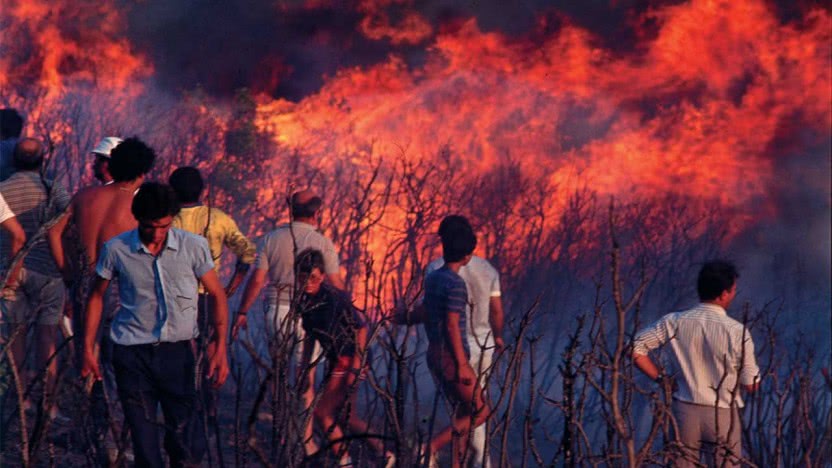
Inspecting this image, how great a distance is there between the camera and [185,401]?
14.9ft

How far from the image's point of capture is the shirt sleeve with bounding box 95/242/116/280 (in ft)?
14.6

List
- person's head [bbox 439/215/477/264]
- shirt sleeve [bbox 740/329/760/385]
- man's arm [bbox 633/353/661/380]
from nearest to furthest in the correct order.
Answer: shirt sleeve [bbox 740/329/760/385] < man's arm [bbox 633/353/661/380] < person's head [bbox 439/215/477/264]

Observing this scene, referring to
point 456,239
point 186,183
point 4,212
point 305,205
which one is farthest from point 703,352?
point 4,212

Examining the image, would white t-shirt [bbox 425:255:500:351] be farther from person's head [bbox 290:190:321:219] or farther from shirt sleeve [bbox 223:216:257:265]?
shirt sleeve [bbox 223:216:257:265]

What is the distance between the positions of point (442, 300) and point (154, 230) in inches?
74.5

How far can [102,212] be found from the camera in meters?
5.26

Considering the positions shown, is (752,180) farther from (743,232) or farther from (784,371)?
(784,371)

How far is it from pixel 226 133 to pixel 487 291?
8211 mm

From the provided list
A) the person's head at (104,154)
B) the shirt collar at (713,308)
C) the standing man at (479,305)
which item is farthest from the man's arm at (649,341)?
the person's head at (104,154)

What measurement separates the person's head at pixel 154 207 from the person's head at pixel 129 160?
0.86 m

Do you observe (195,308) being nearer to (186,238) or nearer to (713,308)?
(186,238)

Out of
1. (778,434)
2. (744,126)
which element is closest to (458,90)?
(744,126)

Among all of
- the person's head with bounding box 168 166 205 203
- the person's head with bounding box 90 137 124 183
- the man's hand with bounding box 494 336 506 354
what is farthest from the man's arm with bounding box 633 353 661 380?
the person's head with bounding box 90 137 124 183

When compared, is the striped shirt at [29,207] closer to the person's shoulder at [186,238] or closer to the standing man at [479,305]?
the person's shoulder at [186,238]
